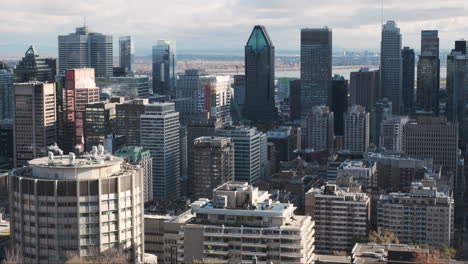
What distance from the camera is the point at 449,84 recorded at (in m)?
131

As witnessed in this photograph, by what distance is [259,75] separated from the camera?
134 meters

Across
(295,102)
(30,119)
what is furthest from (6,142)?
(295,102)

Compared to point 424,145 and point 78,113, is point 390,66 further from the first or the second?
point 78,113

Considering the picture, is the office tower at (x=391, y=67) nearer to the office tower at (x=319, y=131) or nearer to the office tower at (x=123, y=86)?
the office tower at (x=319, y=131)

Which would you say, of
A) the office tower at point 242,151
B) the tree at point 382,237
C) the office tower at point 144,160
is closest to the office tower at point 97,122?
the office tower at point 144,160

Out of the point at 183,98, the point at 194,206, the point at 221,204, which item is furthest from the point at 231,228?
the point at 183,98

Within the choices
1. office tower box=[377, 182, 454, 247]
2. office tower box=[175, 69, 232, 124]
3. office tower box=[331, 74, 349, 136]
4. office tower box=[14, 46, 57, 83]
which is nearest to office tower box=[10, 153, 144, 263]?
office tower box=[377, 182, 454, 247]

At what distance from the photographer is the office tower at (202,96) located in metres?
126

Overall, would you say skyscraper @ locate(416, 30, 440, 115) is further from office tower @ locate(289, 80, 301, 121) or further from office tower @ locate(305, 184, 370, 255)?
office tower @ locate(305, 184, 370, 255)

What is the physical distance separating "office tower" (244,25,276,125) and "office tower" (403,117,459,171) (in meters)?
45.8

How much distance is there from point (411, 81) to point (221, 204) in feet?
393

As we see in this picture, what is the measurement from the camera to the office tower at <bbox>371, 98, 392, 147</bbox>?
4702 inches

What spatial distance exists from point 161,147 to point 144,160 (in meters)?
5.78

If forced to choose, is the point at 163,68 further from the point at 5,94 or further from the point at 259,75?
the point at 5,94
